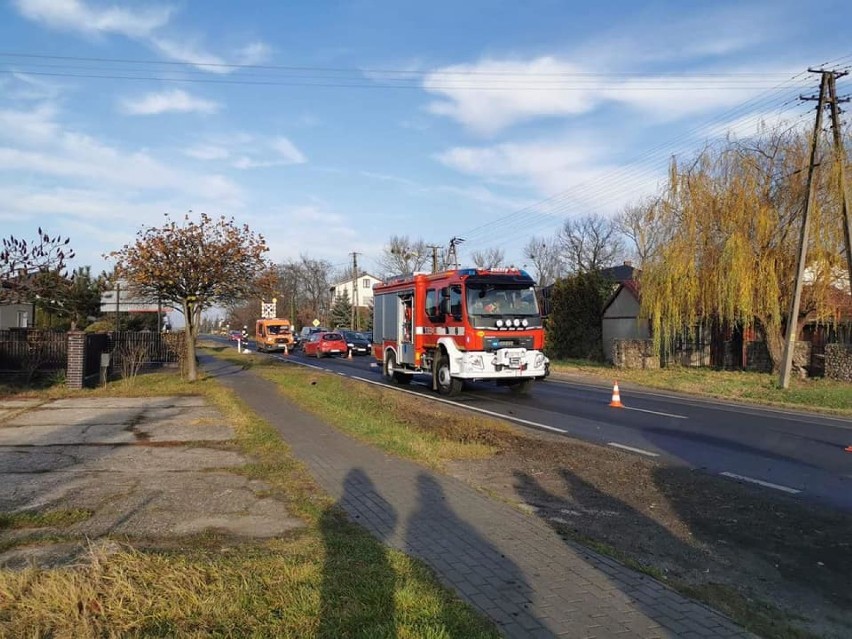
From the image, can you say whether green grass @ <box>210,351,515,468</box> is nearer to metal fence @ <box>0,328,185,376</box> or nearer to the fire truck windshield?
the fire truck windshield

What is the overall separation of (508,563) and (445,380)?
13598mm

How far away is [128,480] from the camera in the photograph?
25.6 feet

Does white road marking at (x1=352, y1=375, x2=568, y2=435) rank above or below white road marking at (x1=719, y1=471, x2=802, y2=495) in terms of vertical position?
above

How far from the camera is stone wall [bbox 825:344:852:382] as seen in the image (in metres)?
21.3

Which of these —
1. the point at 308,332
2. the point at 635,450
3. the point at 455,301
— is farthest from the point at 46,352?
the point at 308,332

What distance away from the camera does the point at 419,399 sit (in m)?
17.3

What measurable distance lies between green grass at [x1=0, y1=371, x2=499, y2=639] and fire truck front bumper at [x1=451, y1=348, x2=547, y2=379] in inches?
486

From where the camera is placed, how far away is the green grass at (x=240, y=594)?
3748 mm

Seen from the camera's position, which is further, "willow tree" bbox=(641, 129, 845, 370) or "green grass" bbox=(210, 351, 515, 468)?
"willow tree" bbox=(641, 129, 845, 370)

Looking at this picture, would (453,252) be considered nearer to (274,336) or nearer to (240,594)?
(274,336)

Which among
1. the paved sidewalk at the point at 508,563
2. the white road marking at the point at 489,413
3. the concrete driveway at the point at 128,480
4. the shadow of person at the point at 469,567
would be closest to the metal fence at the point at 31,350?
the concrete driveway at the point at 128,480

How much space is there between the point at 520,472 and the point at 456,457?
41.5 inches

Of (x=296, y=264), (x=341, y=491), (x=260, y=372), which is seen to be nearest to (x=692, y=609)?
(x=341, y=491)

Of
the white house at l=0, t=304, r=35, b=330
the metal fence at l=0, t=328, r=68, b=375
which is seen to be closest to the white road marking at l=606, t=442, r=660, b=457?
the metal fence at l=0, t=328, r=68, b=375
